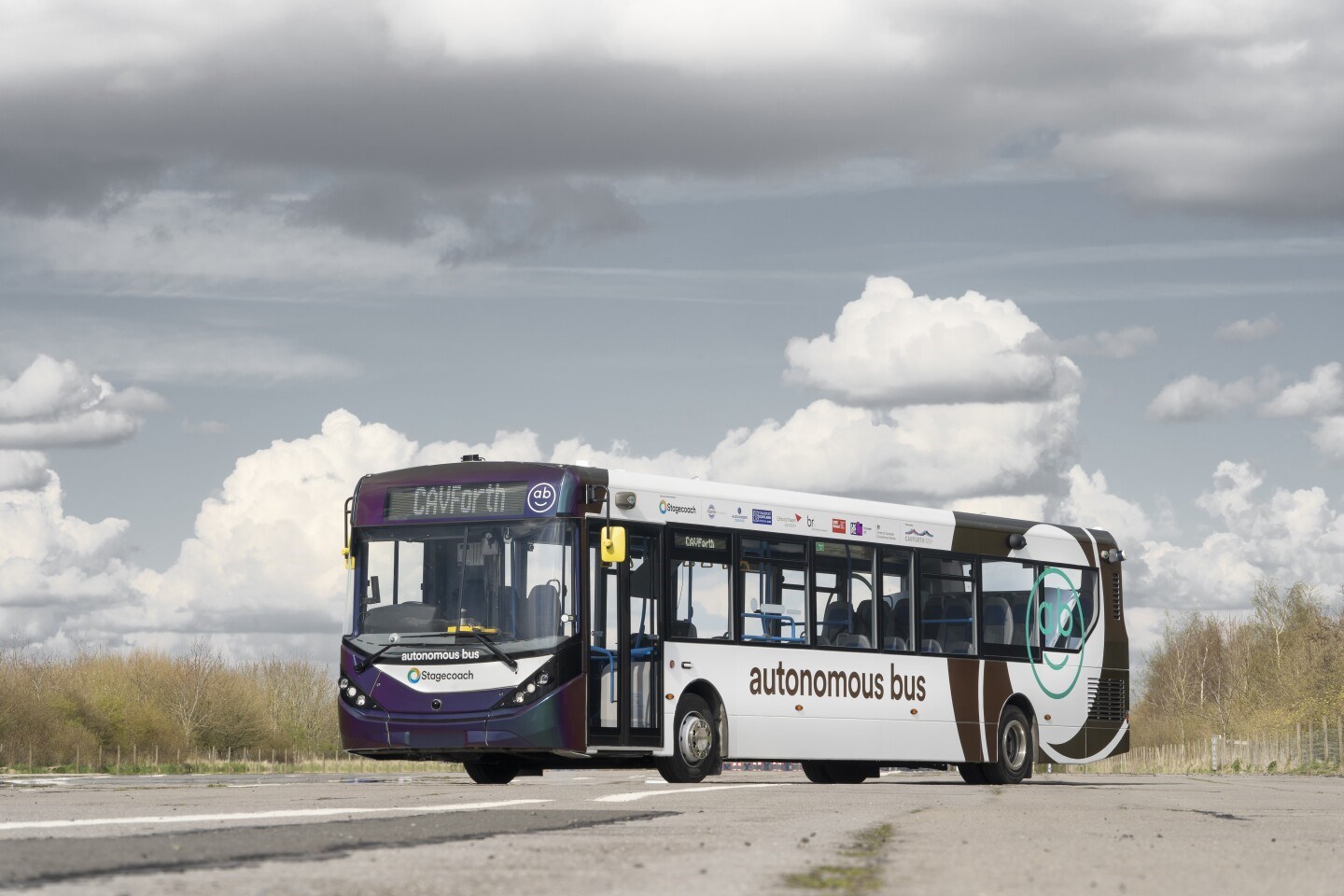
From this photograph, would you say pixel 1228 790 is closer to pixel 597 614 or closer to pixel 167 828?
pixel 597 614

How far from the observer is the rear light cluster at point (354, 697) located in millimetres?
19344

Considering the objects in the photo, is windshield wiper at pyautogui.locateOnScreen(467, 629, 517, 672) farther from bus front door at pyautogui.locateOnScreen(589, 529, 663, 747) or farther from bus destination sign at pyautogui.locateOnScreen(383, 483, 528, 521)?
bus destination sign at pyautogui.locateOnScreen(383, 483, 528, 521)

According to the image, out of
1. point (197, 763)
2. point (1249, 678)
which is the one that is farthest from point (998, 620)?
point (1249, 678)

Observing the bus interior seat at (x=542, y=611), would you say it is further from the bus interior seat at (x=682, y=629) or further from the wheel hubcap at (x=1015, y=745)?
the wheel hubcap at (x=1015, y=745)

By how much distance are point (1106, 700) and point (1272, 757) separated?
1168 inches

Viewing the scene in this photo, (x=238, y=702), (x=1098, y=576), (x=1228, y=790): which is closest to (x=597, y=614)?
(x=1228, y=790)

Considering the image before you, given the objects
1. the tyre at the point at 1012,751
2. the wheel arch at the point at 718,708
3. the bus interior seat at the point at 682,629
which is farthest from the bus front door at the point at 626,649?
the tyre at the point at 1012,751

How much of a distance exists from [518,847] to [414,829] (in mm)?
1333

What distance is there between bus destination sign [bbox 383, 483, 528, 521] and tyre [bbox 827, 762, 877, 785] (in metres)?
6.92

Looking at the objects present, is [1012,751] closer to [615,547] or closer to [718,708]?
[718,708]

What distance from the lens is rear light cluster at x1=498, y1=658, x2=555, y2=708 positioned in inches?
729

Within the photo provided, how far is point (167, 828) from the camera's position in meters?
10.6

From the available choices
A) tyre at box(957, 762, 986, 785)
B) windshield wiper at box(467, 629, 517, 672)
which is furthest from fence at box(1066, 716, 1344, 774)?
windshield wiper at box(467, 629, 517, 672)

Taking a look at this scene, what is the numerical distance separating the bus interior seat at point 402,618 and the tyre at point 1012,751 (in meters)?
8.71
